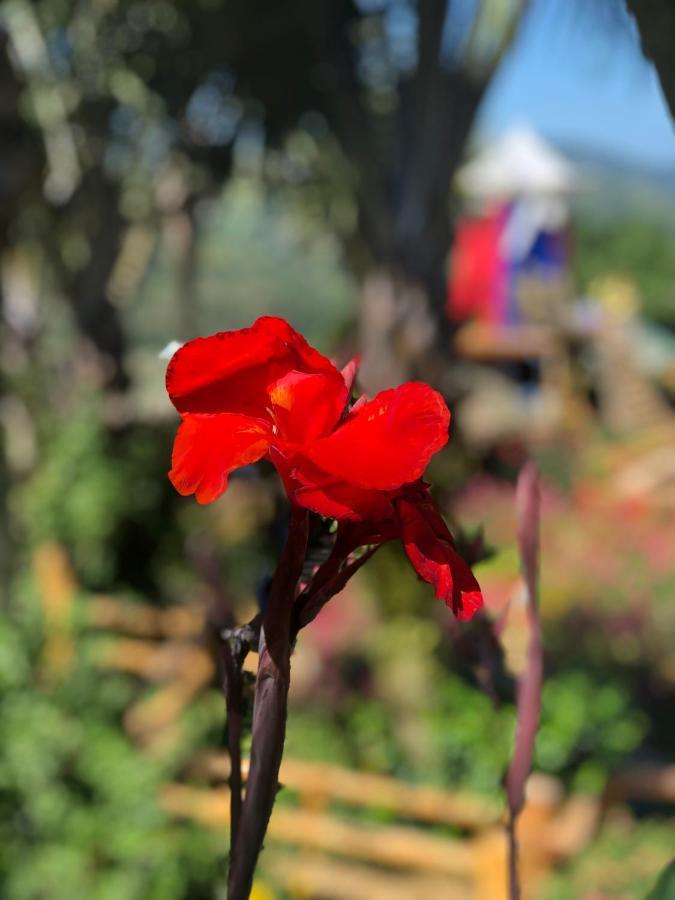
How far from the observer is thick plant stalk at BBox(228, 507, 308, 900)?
31.2 inches

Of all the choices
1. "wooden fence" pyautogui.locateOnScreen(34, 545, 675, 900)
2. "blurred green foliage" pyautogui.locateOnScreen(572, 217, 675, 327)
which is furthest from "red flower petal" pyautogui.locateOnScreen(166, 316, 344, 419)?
"blurred green foliage" pyautogui.locateOnScreen(572, 217, 675, 327)

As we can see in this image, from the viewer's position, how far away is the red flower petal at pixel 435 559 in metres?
0.79

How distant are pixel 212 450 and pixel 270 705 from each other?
203 mm

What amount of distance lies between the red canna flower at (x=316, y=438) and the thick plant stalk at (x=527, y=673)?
270 mm

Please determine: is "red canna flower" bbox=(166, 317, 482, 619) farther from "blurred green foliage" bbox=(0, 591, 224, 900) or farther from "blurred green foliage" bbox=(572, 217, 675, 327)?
"blurred green foliage" bbox=(572, 217, 675, 327)

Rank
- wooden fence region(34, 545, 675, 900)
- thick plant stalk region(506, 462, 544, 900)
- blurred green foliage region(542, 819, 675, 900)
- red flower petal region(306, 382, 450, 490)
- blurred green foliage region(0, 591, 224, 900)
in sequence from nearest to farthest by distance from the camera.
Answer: red flower petal region(306, 382, 450, 490), thick plant stalk region(506, 462, 544, 900), wooden fence region(34, 545, 675, 900), blurred green foliage region(542, 819, 675, 900), blurred green foliage region(0, 591, 224, 900)

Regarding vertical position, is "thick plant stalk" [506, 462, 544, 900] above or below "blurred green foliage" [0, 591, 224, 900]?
above

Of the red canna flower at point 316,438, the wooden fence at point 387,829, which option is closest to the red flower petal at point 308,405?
the red canna flower at point 316,438

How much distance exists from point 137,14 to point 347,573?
8.89 metres

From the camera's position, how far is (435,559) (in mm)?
797

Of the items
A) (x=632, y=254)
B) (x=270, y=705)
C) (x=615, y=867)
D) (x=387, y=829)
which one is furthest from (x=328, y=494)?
(x=632, y=254)

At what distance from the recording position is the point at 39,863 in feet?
12.0

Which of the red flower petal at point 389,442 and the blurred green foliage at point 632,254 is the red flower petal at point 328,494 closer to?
the red flower petal at point 389,442

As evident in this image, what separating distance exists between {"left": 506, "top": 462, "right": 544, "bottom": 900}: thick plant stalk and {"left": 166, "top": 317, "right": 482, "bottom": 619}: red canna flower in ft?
0.88
